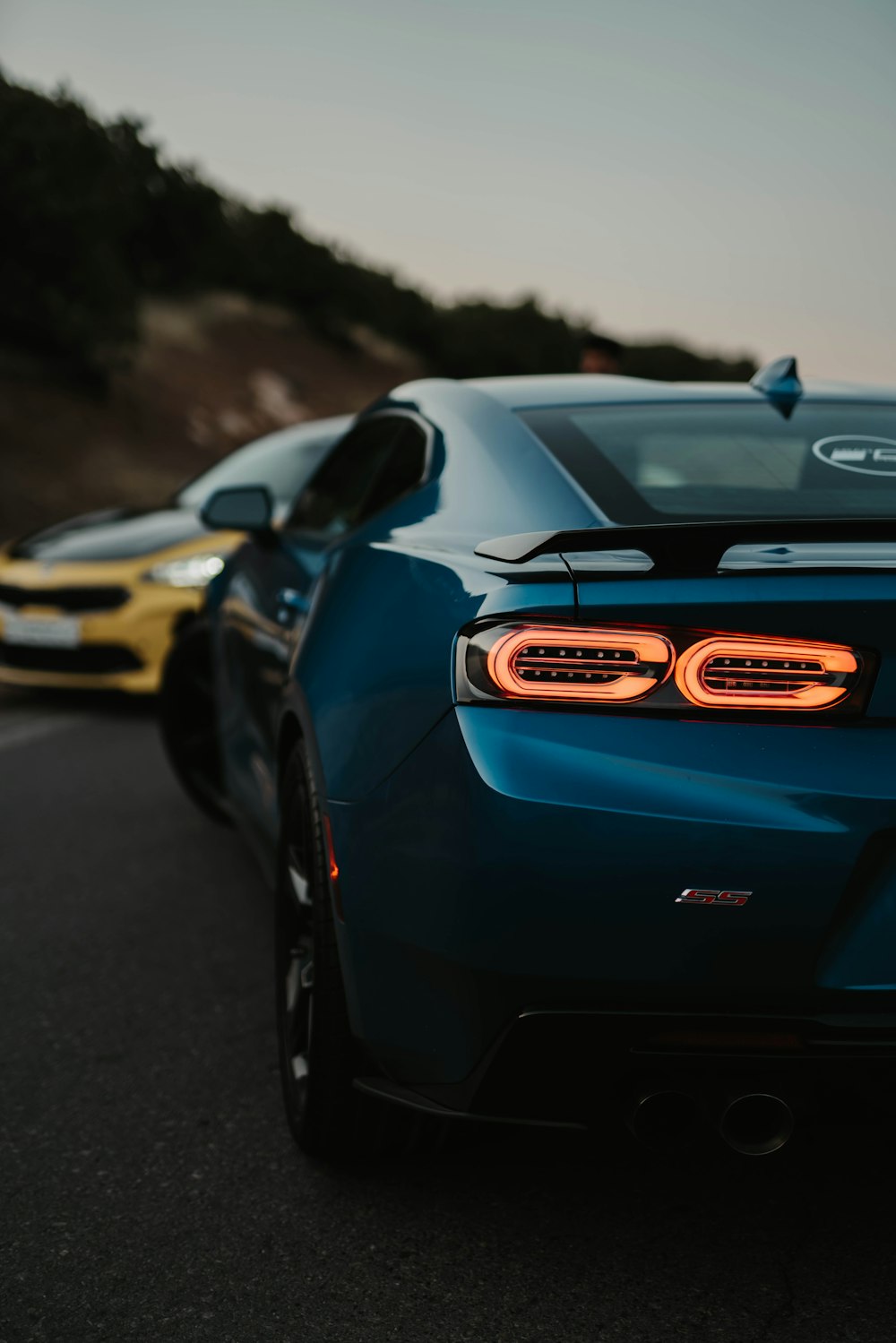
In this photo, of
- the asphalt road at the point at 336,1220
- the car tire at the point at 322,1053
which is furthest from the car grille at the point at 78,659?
the car tire at the point at 322,1053

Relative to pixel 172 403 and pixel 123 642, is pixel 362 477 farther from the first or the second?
pixel 172 403

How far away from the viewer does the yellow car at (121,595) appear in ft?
26.3

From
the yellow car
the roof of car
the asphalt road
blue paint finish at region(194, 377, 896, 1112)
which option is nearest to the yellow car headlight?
the yellow car

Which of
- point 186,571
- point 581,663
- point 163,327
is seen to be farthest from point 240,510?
point 163,327

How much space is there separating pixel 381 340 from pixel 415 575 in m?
52.3

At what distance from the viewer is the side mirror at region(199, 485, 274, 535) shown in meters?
4.18

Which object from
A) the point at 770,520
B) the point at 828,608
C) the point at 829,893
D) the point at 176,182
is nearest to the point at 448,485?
the point at 770,520

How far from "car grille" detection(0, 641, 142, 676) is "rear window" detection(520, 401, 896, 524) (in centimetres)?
553

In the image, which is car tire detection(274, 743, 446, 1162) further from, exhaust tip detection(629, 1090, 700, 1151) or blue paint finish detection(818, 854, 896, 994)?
blue paint finish detection(818, 854, 896, 994)

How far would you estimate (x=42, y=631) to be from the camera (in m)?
8.12

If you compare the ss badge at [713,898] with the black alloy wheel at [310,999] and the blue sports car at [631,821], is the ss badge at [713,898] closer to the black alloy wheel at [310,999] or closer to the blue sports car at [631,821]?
the blue sports car at [631,821]

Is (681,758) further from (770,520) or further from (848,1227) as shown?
(848,1227)

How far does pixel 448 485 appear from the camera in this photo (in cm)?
277

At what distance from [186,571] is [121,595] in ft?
1.27
